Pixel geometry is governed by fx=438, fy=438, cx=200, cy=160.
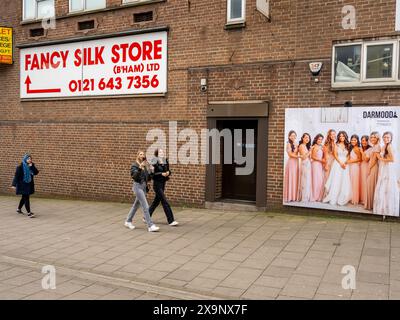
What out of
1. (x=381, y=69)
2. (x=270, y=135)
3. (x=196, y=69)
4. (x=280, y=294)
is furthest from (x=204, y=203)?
(x=280, y=294)

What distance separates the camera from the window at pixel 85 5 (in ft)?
43.4

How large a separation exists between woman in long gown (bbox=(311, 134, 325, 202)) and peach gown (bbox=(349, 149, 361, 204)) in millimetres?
648

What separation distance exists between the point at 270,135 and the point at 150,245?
14.2 feet

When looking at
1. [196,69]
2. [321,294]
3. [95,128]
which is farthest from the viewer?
[95,128]

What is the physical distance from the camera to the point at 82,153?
13.7 meters

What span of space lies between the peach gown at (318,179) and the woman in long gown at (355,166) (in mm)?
651

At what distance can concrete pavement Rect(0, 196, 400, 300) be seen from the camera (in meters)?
5.71

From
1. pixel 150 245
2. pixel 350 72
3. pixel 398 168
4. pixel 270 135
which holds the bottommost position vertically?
pixel 150 245

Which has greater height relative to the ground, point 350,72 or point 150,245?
point 350,72

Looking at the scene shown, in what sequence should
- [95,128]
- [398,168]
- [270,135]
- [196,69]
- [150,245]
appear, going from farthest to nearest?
[95,128] → [196,69] → [270,135] → [398,168] → [150,245]

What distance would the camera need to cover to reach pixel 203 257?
7.21 meters

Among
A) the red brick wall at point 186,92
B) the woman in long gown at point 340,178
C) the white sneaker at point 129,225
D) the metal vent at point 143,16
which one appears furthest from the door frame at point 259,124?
the metal vent at point 143,16

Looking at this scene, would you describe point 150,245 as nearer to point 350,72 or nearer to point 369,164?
point 369,164

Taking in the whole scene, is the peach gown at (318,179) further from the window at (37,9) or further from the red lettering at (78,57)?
the window at (37,9)
